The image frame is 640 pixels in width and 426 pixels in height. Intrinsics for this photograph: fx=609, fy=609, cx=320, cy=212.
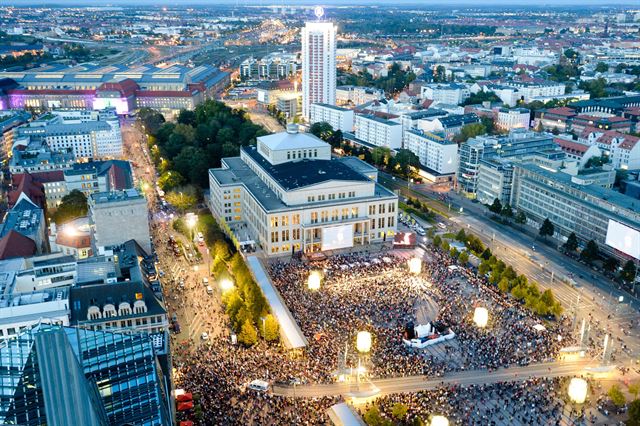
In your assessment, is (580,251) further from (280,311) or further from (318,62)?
(318,62)

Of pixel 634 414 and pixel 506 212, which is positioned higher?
pixel 506 212

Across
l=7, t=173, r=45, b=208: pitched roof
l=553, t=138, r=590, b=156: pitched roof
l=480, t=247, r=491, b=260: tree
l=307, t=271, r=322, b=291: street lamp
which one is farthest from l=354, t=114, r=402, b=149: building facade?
l=7, t=173, r=45, b=208: pitched roof

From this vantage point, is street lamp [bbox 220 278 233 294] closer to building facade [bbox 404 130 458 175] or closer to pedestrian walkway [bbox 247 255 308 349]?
pedestrian walkway [bbox 247 255 308 349]

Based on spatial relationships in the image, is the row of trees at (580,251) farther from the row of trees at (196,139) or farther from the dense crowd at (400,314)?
the row of trees at (196,139)

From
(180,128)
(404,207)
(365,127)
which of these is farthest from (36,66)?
(404,207)

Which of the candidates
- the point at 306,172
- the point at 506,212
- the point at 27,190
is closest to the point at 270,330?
the point at 306,172

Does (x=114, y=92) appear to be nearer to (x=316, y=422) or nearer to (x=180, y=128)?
(x=180, y=128)
